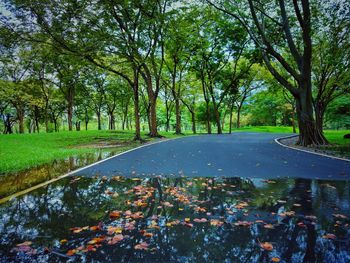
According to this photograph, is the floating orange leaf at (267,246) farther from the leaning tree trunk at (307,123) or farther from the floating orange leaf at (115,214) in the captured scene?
the leaning tree trunk at (307,123)

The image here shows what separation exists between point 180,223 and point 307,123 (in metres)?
13.5

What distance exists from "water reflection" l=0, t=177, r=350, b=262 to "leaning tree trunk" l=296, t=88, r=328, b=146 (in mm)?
9963

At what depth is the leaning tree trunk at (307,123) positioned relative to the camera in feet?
48.0

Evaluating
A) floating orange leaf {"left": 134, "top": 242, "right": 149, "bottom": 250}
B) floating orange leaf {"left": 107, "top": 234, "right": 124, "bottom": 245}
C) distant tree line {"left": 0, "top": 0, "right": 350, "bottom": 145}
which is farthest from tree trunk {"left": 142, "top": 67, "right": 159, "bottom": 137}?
floating orange leaf {"left": 134, "top": 242, "right": 149, "bottom": 250}

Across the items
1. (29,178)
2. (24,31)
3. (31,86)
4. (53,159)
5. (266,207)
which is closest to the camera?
(266,207)

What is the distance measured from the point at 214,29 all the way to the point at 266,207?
2858cm

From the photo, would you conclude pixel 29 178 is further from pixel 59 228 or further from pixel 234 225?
pixel 234 225

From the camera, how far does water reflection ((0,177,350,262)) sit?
2760 mm

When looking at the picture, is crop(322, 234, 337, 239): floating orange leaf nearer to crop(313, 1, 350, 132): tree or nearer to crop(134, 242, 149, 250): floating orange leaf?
crop(134, 242, 149, 250): floating orange leaf

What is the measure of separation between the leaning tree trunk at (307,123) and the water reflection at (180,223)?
996cm

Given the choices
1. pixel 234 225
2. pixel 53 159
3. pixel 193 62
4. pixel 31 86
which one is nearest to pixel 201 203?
pixel 234 225

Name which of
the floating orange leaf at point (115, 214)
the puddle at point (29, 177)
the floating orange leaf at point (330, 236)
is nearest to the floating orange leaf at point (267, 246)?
the floating orange leaf at point (330, 236)

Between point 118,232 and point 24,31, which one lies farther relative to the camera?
point 24,31

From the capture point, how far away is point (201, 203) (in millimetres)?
4461
